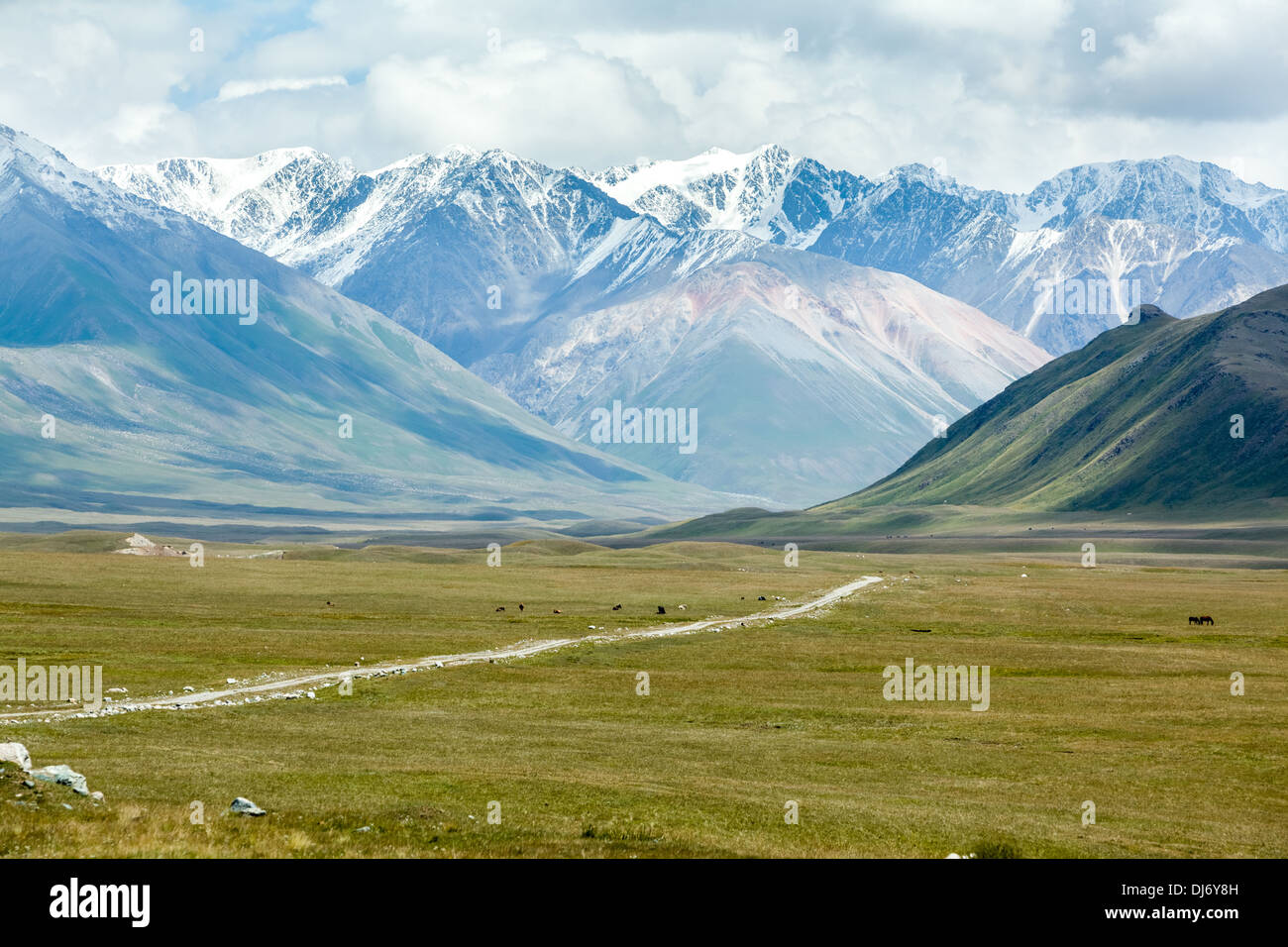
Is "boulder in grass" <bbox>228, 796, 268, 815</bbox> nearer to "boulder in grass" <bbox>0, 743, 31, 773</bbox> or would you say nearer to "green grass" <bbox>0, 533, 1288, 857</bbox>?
"green grass" <bbox>0, 533, 1288, 857</bbox>

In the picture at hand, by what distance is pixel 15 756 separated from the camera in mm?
32344

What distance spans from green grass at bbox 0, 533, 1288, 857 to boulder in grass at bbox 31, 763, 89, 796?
3.64 feet

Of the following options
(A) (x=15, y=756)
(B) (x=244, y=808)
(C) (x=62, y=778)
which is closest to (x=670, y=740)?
(B) (x=244, y=808)

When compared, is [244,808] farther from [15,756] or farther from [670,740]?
[670,740]

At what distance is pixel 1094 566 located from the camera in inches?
7766

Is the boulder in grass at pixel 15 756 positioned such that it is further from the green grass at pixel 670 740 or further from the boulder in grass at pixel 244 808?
the boulder in grass at pixel 244 808

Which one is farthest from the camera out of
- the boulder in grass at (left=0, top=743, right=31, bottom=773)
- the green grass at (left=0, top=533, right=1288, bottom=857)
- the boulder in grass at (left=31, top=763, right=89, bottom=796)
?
the boulder in grass at (left=0, top=743, right=31, bottom=773)

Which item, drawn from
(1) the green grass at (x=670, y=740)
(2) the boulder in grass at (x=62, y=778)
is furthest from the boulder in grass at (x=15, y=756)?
(1) the green grass at (x=670, y=740)

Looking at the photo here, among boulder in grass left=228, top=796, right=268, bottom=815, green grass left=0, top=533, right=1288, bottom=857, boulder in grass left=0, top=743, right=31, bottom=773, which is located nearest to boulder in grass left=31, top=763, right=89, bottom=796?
boulder in grass left=0, top=743, right=31, bottom=773

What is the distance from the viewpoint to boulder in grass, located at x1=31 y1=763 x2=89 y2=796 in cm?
3172

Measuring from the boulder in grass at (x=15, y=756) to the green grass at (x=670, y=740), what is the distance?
1.97m

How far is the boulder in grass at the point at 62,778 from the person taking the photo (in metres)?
31.7
